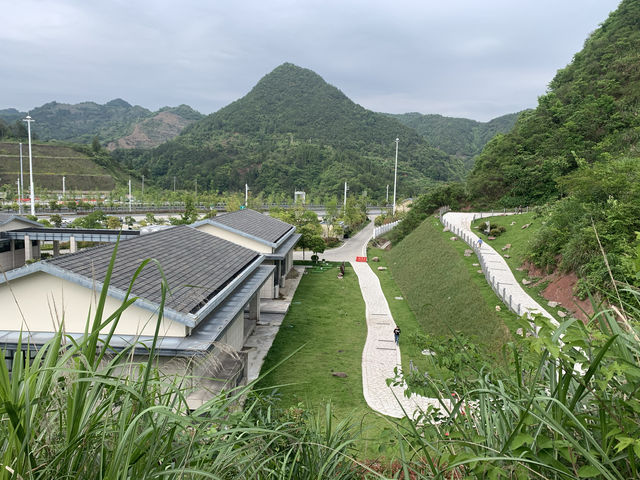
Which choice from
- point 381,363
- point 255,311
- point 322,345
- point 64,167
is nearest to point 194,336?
point 381,363

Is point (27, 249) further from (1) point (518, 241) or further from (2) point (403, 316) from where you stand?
(1) point (518, 241)

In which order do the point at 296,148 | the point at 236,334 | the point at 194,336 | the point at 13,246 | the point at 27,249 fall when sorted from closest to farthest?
1. the point at 194,336
2. the point at 236,334
3. the point at 27,249
4. the point at 13,246
5. the point at 296,148

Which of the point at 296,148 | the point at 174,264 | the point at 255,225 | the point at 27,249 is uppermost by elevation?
the point at 296,148

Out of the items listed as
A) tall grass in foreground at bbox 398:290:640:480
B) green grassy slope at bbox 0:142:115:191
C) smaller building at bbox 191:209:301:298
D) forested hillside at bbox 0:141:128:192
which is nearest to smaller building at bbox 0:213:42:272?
smaller building at bbox 191:209:301:298

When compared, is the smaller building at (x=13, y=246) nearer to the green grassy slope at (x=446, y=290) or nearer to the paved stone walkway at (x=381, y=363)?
the paved stone walkway at (x=381, y=363)

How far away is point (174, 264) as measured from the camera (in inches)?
489

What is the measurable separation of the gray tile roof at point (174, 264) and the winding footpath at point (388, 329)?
5035 millimetres

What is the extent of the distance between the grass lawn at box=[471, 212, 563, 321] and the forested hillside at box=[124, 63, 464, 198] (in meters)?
53.2

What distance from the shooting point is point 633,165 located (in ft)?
52.4

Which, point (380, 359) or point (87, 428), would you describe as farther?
point (380, 359)

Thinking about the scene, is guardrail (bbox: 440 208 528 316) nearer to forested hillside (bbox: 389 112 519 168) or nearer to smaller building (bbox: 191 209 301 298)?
smaller building (bbox: 191 209 301 298)

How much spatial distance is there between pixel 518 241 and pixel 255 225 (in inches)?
570

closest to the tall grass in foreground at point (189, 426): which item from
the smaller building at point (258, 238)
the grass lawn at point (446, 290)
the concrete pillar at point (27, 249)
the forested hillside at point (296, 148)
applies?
the grass lawn at point (446, 290)

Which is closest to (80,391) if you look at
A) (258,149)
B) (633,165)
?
(633,165)
